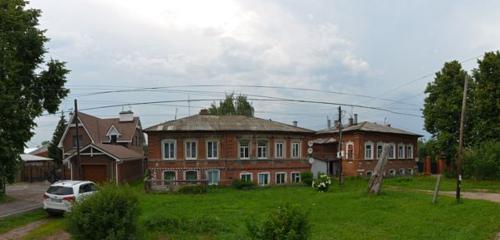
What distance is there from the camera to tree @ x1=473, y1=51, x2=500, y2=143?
39531mm

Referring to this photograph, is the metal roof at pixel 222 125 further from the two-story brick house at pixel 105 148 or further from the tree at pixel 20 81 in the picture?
the tree at pixel 20 81

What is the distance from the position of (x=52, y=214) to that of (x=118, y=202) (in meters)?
10.4

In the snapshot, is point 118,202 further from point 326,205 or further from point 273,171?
point 273,171

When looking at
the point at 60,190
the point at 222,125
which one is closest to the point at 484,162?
the point at 222,125

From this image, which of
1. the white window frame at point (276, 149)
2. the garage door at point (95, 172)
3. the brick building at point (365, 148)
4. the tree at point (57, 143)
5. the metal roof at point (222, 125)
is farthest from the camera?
the tree at point (57, 143)

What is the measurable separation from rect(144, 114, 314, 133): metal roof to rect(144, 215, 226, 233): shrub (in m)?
Answer: 19.0

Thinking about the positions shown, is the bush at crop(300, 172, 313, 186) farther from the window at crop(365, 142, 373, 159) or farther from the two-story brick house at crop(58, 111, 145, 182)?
the two-story brick house at crop(58, 111, 145, 182)

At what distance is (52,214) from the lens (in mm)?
22703

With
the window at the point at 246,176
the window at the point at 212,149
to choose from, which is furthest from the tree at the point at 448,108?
the window at the point at 212,149

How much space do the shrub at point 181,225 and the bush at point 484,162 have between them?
28038 mm

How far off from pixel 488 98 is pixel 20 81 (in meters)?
34.8

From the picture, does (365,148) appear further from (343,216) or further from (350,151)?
(343,216)

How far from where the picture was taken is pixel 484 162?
3825 centimetres

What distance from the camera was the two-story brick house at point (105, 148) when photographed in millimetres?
39438
